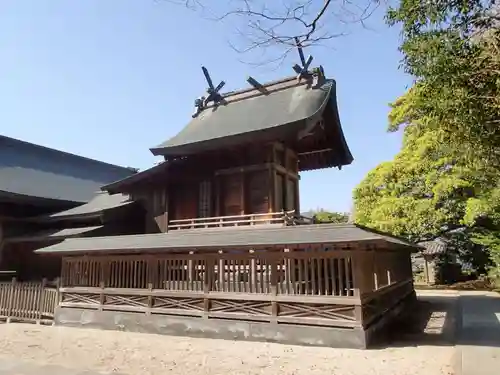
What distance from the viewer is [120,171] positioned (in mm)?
28109

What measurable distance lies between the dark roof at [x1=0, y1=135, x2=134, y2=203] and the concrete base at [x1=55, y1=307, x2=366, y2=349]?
25.7 ft

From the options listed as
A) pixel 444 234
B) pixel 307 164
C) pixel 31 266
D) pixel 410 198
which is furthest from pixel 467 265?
pixel 31 266

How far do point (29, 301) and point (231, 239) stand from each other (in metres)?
7.67

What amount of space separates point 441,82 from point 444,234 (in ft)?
62.5

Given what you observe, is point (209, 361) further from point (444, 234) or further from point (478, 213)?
point (444, 234)

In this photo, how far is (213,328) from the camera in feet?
32.3

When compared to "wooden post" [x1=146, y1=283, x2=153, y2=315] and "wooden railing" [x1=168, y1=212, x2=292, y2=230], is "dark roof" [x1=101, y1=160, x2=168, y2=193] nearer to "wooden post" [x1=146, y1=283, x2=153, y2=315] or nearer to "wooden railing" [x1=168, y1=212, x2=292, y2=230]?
"wooden railing" [x1=168, y1=212, x2=292, y2=230]

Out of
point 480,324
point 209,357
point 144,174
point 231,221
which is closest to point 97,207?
point 144,174

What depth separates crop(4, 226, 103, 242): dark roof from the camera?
46.9 ft

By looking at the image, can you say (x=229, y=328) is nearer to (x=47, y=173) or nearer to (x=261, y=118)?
(x=261, y=118)

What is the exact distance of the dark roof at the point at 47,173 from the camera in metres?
18.6

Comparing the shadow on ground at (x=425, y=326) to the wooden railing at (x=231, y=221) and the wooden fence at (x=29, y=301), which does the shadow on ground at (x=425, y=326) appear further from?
the wooden fence at (x=29, y=301)

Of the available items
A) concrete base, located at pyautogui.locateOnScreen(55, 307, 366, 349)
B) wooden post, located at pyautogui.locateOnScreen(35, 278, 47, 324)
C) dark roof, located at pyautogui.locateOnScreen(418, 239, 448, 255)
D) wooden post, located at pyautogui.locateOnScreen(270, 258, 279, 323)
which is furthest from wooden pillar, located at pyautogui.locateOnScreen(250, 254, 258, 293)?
dark roof, located at pyautogui.locateOnScreen(418, 239, 448, 255)

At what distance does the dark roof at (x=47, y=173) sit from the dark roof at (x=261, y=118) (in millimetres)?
7958
